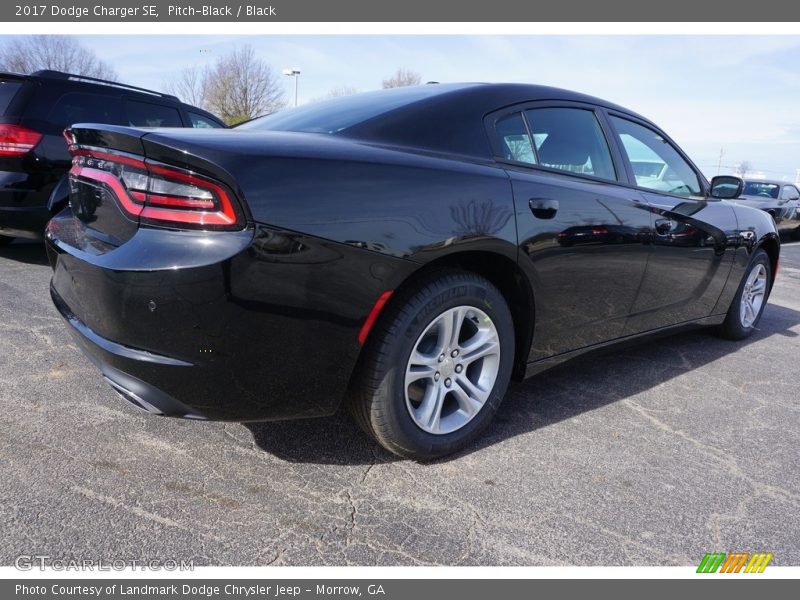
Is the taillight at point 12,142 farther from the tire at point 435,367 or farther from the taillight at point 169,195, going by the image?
the tire at point 435,367

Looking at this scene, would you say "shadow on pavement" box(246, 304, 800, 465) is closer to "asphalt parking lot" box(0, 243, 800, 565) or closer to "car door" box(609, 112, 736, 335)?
"asphalt parking lot" box(0, 243, 800, 565)

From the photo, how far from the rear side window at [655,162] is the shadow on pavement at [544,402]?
2.98 feet

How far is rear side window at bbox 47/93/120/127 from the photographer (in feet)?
16.3

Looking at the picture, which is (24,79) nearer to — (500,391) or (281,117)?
(281,117)

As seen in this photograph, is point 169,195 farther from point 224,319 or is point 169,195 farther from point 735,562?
point 735,562

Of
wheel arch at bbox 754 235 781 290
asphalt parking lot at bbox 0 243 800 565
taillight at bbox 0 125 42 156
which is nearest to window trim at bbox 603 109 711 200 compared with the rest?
wheel arch at bbox 754 235 781 290

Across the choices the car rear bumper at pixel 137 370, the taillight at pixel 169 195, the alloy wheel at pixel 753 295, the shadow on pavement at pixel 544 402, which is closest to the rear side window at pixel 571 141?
the shadow on pavement at pixel 544 402

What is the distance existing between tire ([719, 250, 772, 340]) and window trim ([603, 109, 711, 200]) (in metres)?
0.77

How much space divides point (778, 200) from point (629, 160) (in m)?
12.3

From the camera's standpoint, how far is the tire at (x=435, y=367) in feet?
6.80

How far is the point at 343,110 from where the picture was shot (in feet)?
8.60

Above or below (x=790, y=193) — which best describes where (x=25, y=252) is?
below

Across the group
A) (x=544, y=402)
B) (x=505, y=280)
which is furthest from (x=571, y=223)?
(x=544, y=402)

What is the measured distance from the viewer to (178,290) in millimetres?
1702
